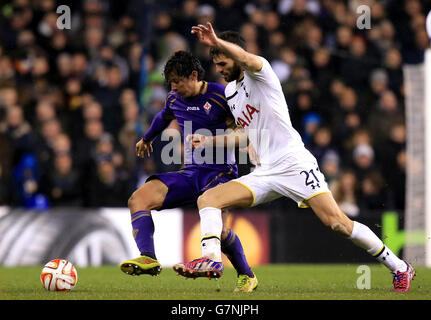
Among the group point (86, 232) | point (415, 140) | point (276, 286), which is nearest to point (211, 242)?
point (276, 286)

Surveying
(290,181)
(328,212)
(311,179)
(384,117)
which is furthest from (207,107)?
(384,117)

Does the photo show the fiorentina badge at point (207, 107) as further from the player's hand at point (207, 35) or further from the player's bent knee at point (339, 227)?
the player's bent knee at point (339, 227)

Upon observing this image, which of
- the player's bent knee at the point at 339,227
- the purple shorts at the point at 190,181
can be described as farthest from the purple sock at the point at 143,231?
the player's bent knee at the point at 339,227

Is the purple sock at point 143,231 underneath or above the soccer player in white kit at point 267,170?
underneath

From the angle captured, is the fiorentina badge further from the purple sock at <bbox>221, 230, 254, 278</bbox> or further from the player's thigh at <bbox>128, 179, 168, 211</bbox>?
the purple sock at <bbox>221, 230, 254, 278</bbox>

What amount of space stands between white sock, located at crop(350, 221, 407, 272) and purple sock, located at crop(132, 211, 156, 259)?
1.63m

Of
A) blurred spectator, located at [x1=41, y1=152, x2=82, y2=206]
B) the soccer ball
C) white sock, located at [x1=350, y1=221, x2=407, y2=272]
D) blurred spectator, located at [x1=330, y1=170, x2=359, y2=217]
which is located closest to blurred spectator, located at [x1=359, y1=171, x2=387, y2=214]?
blurred spectator, located at [x1=330, y1=170, x2=359, y2=217]

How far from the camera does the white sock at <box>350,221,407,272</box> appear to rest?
679 cm

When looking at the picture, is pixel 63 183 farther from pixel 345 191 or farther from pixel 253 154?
pixel 253 154

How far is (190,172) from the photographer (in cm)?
727

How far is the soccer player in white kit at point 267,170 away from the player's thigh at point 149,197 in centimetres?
52

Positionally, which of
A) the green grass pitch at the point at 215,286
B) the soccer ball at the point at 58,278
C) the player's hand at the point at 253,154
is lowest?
the green grass pitch at the point at 215,286

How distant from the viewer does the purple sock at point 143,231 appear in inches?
271

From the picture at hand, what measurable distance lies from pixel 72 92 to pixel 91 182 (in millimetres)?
2026
